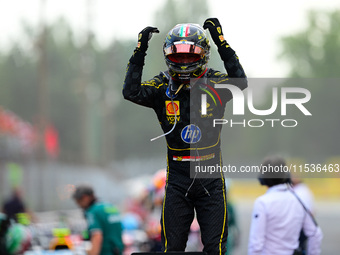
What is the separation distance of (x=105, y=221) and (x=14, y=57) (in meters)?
58.8

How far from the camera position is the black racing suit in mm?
4703

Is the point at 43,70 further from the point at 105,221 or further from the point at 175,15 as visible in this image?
the point at 175,15

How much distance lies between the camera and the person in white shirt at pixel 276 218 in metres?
6.36


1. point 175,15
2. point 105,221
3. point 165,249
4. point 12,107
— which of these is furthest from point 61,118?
point 165,249

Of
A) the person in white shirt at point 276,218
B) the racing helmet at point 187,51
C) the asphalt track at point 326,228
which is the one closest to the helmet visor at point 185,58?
the racing helmet at point 187,51

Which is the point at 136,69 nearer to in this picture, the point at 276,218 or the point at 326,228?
the point at 276,218

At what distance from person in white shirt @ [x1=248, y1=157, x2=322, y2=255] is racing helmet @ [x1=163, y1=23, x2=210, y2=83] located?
208 cm

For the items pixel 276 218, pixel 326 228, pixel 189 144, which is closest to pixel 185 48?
pixel 189 144

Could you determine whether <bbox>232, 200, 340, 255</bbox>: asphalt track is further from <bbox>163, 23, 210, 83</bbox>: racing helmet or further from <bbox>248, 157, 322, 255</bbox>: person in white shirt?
<bbox>163, 23, 210, 83</bbox>: racing helmet

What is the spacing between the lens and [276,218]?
21.0 ft

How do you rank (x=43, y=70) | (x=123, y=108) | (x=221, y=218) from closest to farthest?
(x=221, y=218) → (x=43, y=70) → (x=123, y=108)

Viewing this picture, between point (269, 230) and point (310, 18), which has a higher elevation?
point (310, 18)

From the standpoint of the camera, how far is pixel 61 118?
229 feet

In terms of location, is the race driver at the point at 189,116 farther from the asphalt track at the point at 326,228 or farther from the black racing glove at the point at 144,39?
the asphalt track at the point at 326,228
